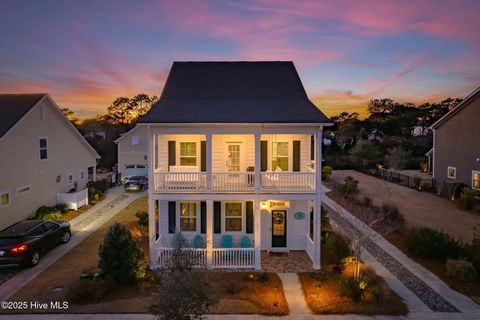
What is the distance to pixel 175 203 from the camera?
49.9 feet

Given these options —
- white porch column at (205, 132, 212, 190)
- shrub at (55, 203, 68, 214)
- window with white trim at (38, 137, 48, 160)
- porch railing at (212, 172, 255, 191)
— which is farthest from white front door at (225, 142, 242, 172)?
window with white trim at (38, 137, 48, 160)

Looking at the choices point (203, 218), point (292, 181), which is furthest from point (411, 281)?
point (203, 218)

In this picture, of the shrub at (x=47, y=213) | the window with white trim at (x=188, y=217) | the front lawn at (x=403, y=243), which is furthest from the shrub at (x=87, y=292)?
the front lawn at (x=403, y=243)

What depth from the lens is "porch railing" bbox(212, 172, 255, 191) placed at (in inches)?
545

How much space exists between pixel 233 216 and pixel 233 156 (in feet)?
9.47

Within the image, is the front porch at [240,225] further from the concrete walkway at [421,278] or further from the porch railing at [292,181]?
the concrete walkway at [421,278]

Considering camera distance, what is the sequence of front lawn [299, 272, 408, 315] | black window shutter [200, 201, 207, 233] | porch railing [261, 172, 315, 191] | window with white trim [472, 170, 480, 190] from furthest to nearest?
window with white trim [472, 170, 480, 190] → black window shutter [200, 201, 207, 233] → porch railing [261, 172, 315, 191] → front lawn [299, 272, 408, 315]

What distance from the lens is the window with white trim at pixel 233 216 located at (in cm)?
1535

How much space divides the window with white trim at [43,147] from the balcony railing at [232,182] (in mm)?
11976

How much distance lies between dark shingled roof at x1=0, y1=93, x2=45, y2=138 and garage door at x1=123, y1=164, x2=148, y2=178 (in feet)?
52.9

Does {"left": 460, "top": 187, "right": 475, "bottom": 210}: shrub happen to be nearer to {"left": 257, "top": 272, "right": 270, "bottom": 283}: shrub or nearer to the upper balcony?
the upper balcony

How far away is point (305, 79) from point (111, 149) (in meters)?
31.2

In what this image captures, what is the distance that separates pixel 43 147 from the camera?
21500 mm

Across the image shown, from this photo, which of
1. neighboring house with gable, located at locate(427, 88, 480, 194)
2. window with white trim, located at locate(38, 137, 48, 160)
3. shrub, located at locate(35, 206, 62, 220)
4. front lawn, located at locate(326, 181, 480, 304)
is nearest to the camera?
front lawn, located at locate(326, 181, 480, 304)
